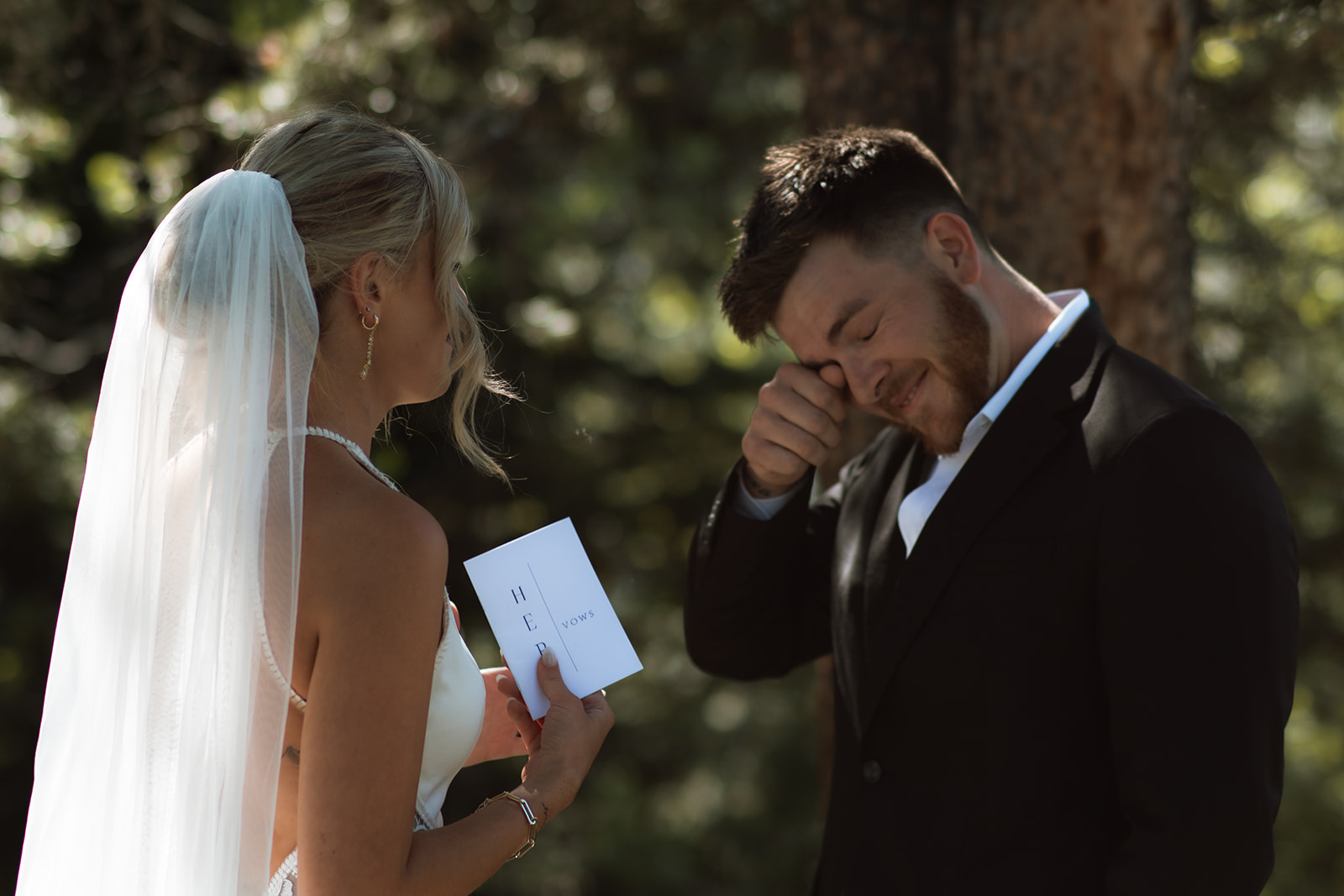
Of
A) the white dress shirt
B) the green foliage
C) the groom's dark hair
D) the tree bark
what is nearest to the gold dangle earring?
the groom's dark hair

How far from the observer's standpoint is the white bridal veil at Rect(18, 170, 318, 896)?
5.36 ft

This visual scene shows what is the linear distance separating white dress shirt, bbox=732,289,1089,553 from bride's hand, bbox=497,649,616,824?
77 centimetres

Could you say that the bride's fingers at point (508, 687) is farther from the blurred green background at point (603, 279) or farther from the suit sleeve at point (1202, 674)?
the blurred green background at point (603, 279)

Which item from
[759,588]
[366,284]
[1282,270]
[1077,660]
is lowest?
[1282,270]

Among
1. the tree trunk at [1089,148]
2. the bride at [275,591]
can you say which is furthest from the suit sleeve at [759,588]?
the tree trunk at [1089,148]

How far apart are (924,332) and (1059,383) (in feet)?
0.97

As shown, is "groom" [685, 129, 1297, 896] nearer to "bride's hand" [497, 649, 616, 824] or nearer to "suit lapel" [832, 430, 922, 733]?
"suit lapel" [832, 430, 922, 733]

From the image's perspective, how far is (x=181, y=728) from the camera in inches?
65.1

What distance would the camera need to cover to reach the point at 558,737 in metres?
1.82

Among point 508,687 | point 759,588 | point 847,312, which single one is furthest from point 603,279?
point 508,687

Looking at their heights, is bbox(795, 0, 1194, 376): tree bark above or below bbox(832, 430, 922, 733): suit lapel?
above

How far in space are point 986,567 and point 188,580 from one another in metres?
1.39

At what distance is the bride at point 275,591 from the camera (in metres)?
1.57

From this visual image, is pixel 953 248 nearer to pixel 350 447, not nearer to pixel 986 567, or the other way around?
pixel 986 567
